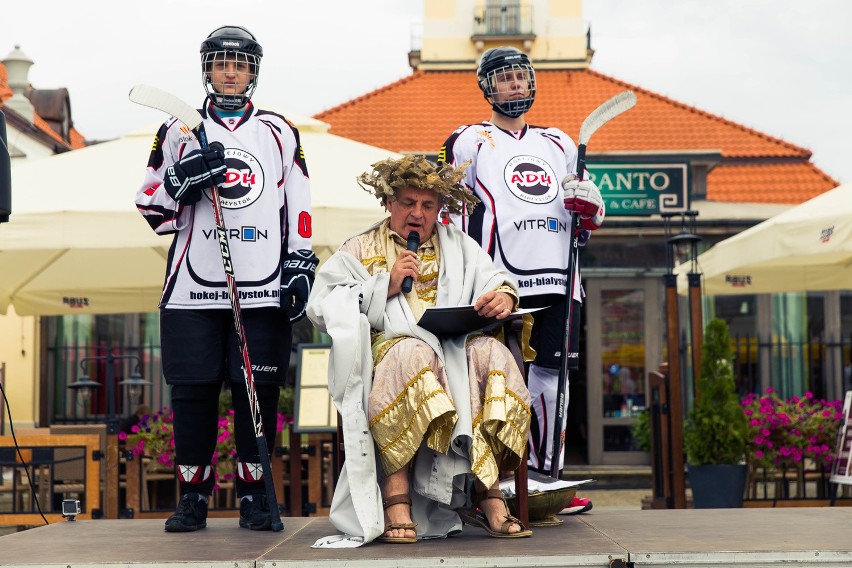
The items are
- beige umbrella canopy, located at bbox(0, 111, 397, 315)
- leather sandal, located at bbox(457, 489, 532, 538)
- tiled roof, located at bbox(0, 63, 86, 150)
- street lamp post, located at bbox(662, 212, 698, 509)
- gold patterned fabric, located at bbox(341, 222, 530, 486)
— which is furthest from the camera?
tiled roof, located at bbox(0, 63, 86, 150)

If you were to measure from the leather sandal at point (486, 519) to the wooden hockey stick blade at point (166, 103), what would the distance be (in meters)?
1.72

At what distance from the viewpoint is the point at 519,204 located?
5008 millimetres

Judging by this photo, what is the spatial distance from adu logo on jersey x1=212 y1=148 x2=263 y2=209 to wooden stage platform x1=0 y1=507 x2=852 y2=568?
123cm

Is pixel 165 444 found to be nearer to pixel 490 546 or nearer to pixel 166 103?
pixel 166 103

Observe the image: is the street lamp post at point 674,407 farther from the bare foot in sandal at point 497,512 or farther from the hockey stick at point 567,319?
the bare foot in sandal at point 497,512

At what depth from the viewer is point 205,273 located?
14.9 ft

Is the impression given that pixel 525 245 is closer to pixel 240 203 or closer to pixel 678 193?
pixel 240 203

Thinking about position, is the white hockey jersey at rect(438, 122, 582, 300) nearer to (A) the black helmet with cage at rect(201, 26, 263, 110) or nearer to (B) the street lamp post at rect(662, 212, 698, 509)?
(A) the black helmet with cage at rect(201, 26, 263, 110)

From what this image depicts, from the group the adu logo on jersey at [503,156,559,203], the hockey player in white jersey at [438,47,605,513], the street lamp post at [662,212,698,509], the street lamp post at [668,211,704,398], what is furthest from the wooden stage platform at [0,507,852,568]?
the street lamp post at [668,211,704,398]

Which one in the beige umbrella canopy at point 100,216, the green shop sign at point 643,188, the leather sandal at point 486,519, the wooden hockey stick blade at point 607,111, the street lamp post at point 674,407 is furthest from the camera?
the green shop sign at point 643,188

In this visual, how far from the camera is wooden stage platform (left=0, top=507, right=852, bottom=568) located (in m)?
3.63

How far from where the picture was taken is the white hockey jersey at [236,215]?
4543 mm

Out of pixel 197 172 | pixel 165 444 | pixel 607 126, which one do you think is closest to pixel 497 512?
pixel 197 172

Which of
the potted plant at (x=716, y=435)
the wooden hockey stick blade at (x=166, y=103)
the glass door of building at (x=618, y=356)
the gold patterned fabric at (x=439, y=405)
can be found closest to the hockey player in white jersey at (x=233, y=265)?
the wooden hockey stick blade at (x=166, y=103)
